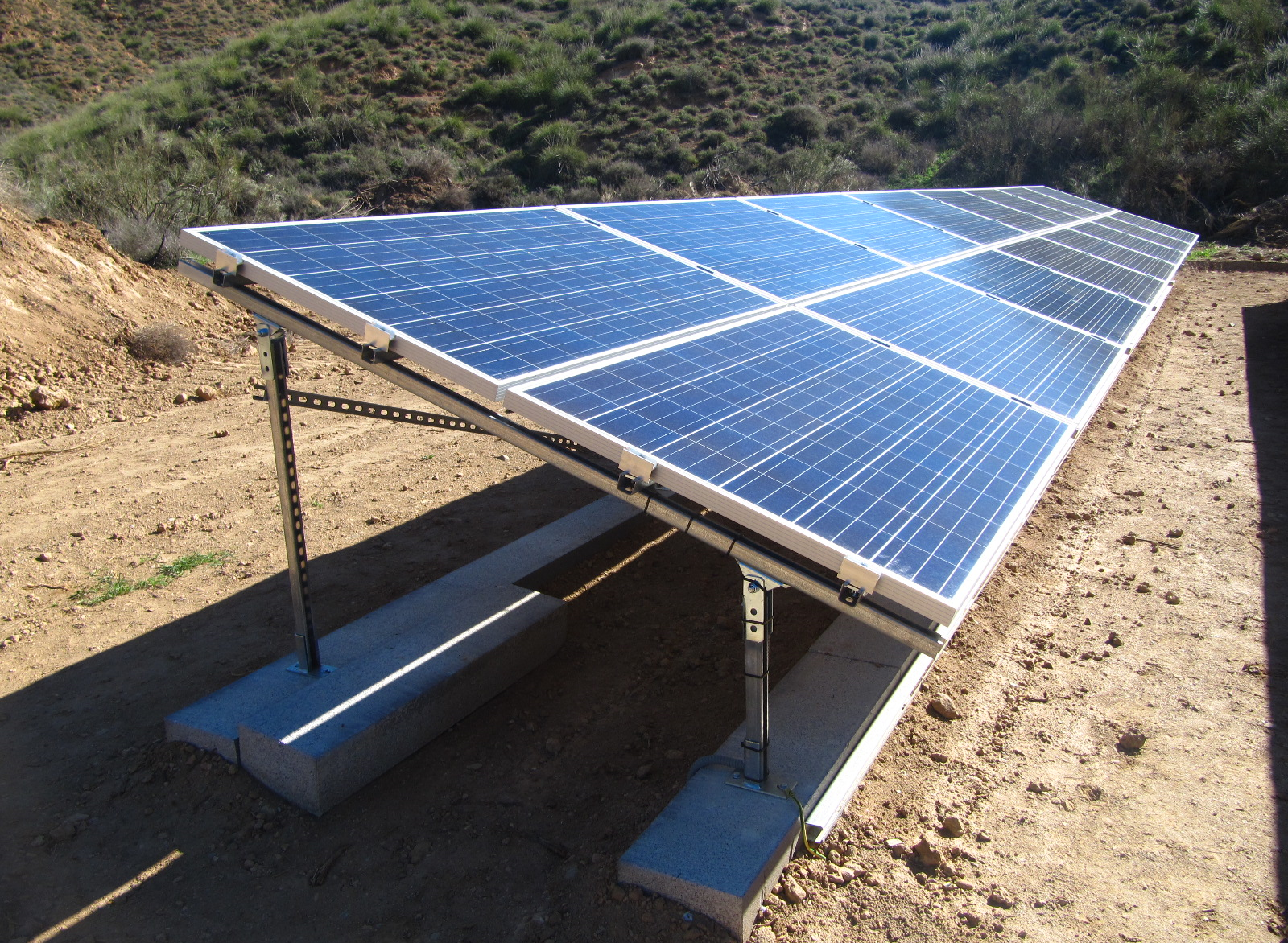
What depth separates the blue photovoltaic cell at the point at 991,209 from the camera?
43.2 ft

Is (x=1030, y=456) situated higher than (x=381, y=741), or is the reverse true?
(x=1030, y=456)

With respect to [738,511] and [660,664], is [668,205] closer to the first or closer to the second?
[660,664]

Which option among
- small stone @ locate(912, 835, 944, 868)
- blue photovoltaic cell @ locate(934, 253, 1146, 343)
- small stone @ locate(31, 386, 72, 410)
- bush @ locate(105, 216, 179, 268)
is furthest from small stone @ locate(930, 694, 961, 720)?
bush @ locate(105, 216, 179, 268)

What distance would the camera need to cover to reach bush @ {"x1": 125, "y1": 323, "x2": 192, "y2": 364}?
1136 centimetres

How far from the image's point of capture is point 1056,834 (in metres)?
4.50

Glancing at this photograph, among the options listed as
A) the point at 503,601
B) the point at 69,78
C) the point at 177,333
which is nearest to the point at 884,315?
the point at 503,601

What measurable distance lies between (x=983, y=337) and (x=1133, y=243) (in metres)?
10.2

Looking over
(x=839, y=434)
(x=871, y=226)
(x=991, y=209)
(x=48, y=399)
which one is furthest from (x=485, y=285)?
(x=991, y=209)

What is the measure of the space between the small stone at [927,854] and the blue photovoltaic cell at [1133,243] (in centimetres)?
1202

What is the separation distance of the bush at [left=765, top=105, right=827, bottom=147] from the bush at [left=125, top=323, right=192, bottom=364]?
25.9m

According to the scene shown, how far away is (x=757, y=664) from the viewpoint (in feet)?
13.0

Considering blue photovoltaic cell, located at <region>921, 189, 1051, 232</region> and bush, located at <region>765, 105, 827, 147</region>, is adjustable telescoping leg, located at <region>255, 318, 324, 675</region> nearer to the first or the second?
blue photovoltaic cell, located at <region>921, 189, 1051, 232</region>

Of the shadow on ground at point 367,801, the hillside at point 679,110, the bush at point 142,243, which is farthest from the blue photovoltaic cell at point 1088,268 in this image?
the hillside at point 679,110

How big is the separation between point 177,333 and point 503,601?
792cm
